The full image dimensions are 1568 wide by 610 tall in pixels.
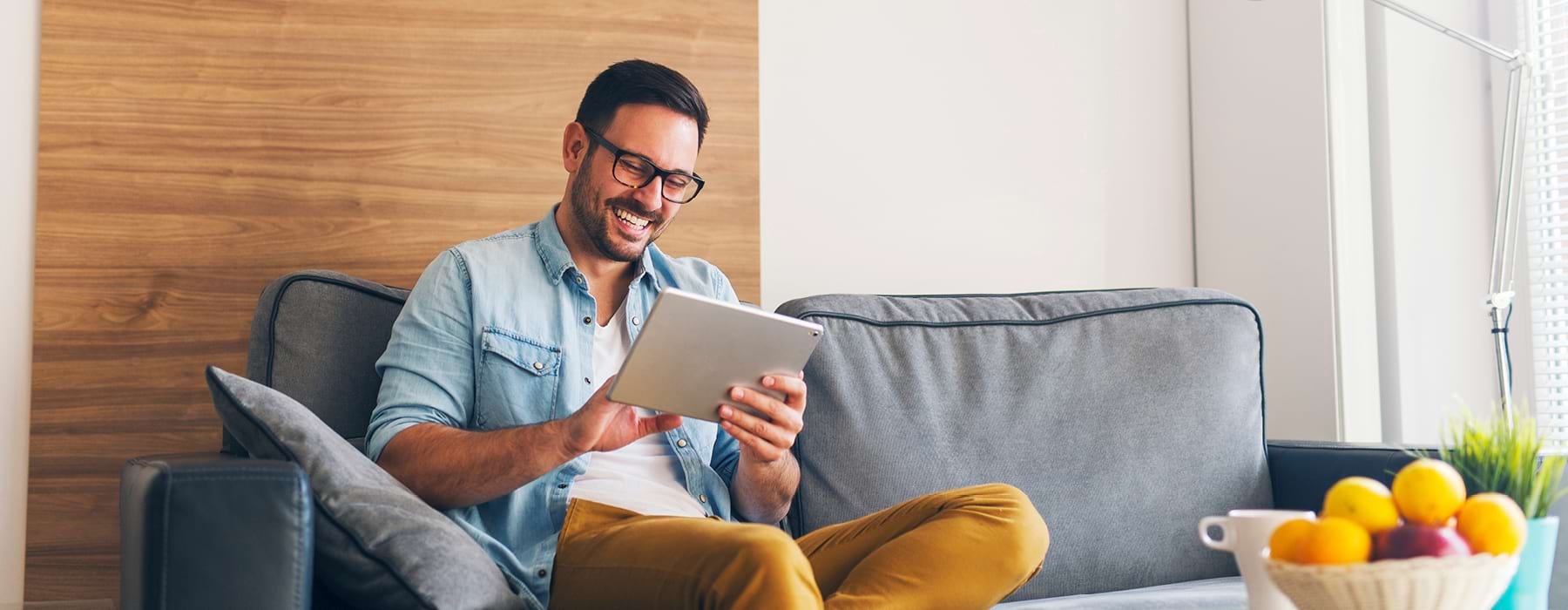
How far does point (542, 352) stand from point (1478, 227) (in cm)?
186

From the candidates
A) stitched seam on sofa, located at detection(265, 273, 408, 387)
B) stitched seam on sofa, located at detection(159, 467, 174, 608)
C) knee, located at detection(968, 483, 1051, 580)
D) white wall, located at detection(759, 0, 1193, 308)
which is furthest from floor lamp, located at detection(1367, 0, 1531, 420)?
stitched seam on sofa, located at detection(159, 467, 174, 608)

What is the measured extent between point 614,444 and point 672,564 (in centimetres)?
23

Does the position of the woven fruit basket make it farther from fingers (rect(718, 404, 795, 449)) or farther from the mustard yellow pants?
fingers (rect(718, 404, 795, 449))

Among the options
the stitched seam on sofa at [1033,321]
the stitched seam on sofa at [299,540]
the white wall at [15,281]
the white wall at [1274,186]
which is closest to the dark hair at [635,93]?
the stitched seam on sofa at [1033,321]

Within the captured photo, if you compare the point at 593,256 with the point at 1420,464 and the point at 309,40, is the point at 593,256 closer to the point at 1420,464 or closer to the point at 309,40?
the point at 309,40

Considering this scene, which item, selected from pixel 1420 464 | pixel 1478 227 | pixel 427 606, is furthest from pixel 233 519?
pixel 1478 227

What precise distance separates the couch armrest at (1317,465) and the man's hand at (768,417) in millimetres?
896

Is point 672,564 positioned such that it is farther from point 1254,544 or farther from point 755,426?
point 1254,544

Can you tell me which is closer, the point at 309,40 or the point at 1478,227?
the point at 309,40

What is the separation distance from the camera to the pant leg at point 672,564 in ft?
4.05

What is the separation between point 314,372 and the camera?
1751 millimetres

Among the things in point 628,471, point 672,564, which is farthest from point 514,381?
point 672,564

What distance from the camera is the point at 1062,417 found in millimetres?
1990

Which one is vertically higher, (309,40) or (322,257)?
(309,40)
